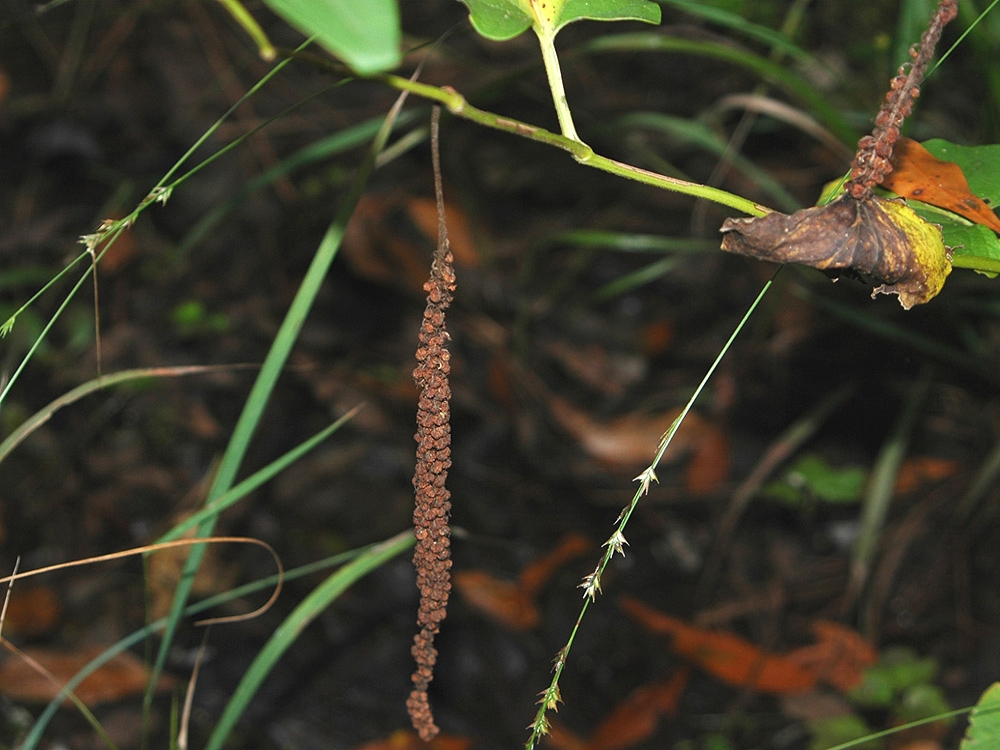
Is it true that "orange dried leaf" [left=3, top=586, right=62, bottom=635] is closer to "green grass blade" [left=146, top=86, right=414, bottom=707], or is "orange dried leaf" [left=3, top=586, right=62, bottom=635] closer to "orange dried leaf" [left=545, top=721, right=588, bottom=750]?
"green grass blade" [left=146, top=86, right=414, bottom=707]

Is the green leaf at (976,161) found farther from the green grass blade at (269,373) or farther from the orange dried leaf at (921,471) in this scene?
the orange dried leaf at (921,471)

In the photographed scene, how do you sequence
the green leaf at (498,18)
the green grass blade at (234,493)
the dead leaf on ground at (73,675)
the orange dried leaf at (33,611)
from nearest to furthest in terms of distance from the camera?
the green leaf at (498,18) → the green grass blade at (234,493) → the dead leaf on ground at (73,675) → the orange dried leaf at (33,611)

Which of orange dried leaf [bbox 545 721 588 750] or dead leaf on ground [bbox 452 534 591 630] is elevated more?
dead leaf on ground [bbox 452 534 591 630]

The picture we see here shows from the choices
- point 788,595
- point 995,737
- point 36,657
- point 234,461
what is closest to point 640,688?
point 788,595

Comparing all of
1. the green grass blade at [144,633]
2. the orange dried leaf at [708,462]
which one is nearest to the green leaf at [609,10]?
the green grass blade at [144,633]

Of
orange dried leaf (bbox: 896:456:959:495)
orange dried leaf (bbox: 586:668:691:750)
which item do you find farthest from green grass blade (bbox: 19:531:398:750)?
orange dried leaf (bbox: 896:456:959:495)
